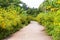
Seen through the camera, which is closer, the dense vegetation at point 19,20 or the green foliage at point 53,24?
the green foliage at point 53,24

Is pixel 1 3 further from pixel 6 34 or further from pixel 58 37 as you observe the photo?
pixel 58 37

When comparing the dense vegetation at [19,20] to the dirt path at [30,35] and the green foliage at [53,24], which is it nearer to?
the green foliage at [53,24]

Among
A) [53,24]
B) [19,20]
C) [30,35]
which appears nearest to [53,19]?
[53,24]

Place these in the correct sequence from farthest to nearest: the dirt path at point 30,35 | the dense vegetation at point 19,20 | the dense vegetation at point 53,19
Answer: the dirt path at point 30,35
the dense vegetation at point 19,20
the dense vegetation at point 53,19

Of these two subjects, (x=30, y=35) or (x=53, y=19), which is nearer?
(x=30, y=35)

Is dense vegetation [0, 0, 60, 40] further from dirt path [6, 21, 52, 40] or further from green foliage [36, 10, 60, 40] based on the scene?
dirt path [6, 21, 52, 40]

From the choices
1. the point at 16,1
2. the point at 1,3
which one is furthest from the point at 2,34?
the point at 16,1

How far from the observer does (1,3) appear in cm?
3809

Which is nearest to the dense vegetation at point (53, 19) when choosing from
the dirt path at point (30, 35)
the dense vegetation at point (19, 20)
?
→ the dense vegetation at point (19, 20)

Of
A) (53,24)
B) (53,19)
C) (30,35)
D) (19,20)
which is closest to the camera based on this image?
(53,24)

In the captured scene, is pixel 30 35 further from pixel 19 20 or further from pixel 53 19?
→ pixel 19 20

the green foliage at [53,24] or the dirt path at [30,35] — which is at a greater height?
the green foliage at [53,24]

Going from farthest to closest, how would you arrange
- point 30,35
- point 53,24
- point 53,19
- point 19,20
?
point 19,20, point 53,19, point 30,35, point 53,24

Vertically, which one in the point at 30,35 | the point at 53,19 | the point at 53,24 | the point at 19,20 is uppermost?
Result: the point at 53,24
